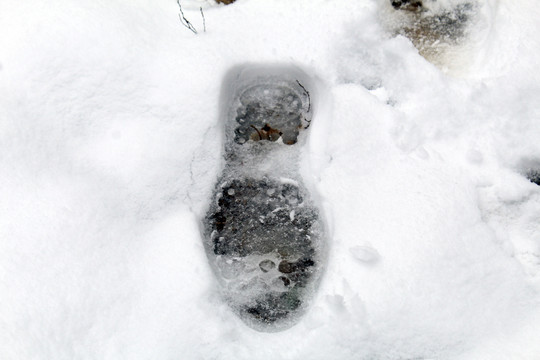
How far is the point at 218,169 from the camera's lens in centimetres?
213

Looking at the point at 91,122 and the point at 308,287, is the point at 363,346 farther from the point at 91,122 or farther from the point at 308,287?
the point at 91,122

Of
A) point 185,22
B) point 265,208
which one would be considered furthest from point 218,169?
point 185,22

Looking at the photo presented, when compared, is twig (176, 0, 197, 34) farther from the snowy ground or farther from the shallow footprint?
the shallow footprint

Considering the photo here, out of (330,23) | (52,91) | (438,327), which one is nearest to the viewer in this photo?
(438,327)

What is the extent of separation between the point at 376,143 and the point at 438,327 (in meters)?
0.86

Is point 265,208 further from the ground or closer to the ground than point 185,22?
closer to the ground

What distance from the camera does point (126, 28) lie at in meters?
2.03

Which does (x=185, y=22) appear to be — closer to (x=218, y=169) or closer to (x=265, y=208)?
(x=218, y=169)

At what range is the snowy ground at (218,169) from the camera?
185 cm

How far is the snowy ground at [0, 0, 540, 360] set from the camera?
185 cm

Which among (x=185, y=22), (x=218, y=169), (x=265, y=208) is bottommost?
(x=265, y=208)

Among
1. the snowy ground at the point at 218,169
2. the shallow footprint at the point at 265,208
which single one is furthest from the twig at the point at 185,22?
the shallow footprint at the point at 265,208

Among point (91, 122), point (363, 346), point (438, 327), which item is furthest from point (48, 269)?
point (438, 327)

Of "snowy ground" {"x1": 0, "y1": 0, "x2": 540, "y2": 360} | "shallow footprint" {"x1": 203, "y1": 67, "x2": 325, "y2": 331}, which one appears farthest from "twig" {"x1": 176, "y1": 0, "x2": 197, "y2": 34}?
"shallow footprint" {"x1": 203, "y1": 67, "x2": 325, "y2": 331}
